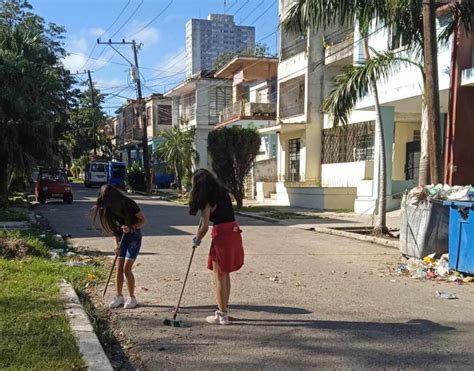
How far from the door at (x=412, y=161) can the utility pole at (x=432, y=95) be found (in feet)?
42.4

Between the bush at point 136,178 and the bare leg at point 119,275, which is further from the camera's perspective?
the bush at point 136,178

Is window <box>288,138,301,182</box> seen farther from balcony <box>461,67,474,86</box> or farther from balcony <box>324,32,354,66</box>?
balcony <box>461,67,474,86</box>

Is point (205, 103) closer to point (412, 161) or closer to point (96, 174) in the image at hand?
point (96, 174)

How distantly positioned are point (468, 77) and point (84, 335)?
42.5ft

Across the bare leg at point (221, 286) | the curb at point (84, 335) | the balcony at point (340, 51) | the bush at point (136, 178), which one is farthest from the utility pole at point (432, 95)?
the bush at point (136, 178)

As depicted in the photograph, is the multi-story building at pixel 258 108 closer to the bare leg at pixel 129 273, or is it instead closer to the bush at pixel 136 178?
the bush at pixel 136 178

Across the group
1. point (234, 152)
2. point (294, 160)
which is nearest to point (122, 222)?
point (234, 152)

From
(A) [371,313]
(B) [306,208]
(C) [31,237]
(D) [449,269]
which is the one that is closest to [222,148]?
(B) [306,208]

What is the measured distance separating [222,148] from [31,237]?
13680 millimetres

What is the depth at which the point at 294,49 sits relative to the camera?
32.0 meters

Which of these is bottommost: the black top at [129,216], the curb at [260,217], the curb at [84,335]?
the curb at [260,217]

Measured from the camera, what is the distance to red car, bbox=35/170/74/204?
1109 inches

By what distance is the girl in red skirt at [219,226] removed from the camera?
6.07 metres

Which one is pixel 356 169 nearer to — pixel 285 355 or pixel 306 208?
pixel 306 208
